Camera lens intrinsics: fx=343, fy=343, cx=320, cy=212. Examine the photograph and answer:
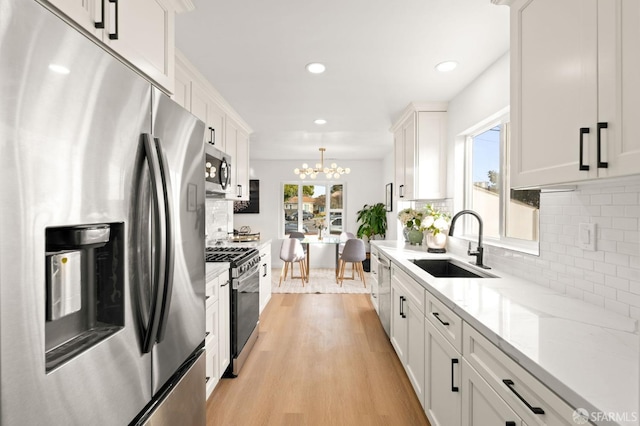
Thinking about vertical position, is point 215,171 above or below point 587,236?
above

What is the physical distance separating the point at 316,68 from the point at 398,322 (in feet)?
6.96

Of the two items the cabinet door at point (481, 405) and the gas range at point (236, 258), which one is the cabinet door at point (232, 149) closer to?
the gas range at point (236, 258)

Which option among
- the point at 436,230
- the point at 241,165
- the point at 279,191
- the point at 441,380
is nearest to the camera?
the point at 441,380

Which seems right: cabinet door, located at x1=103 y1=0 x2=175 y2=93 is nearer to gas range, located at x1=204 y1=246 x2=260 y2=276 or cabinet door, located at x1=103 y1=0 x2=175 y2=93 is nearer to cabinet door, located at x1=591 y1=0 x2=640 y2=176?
gas range, located at x1=204 y1=246 x2=260 y2=276

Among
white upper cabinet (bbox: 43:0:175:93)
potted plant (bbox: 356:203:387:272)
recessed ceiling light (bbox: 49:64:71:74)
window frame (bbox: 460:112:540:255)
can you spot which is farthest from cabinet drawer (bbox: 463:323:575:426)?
potted plant (bbox: 356:203:387:272)

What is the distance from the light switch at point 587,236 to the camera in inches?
61.0

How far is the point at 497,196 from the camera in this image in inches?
109

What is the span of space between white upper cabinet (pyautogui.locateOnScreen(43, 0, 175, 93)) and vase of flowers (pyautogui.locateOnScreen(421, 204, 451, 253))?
8.39ft

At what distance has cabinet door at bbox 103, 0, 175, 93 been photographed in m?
1.20

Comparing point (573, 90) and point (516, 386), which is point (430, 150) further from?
point (516, 386)

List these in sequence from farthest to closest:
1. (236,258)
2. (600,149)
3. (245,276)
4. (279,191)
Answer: (279,191)
(245,276)
(236,258)
(600,149)

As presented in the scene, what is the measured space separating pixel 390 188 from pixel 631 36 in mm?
5759

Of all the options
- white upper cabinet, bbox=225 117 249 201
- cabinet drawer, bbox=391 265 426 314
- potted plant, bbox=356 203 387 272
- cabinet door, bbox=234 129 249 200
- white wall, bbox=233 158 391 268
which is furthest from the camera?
white wall, bbox=233 158 391 268

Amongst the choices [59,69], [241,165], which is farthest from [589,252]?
[241,165]
